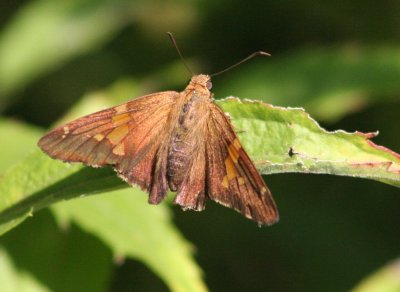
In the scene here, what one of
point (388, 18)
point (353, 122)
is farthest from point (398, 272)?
point (388, 18)

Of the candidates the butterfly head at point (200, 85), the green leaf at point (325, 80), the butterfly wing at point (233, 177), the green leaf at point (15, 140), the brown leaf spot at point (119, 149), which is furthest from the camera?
the green leaf at point (325, 80)

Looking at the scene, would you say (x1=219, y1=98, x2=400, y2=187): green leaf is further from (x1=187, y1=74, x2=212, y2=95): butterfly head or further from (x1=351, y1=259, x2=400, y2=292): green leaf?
(x1=351, y1=259, x2=400, y2=292): green leaf

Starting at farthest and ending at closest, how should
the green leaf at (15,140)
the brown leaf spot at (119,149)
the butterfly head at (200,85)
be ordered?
the green leaf at (15,140), the butterfly head at (200,85), the brown leaf spot at (119,149)

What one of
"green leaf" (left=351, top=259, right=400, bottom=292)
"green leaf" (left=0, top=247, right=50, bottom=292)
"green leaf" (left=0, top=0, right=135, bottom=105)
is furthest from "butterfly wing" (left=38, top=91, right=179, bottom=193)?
"green leaf" (left=0, top=0, right=135, bottom=105)

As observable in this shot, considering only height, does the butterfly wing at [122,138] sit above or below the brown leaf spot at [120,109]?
below

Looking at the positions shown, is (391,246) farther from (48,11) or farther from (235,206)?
(48,11)

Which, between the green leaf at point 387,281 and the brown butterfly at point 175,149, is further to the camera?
the green leaf at point 387,281

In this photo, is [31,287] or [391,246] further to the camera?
[391,246]

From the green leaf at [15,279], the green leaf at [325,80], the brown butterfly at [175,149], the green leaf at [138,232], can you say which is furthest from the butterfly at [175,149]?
the green leaf at [325,80]

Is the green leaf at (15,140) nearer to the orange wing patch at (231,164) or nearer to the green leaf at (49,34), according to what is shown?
the green leaf at (49,34)

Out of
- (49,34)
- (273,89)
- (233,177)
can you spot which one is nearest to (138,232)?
(233,177)
